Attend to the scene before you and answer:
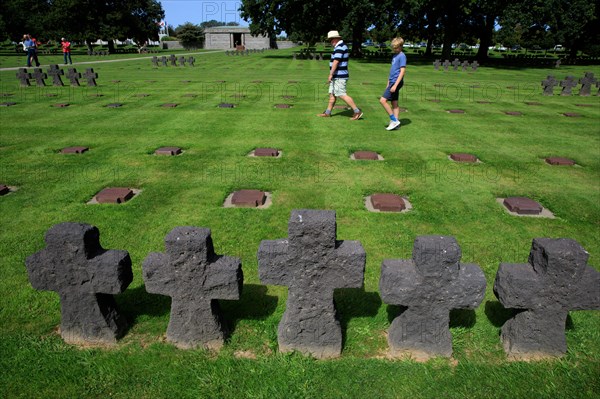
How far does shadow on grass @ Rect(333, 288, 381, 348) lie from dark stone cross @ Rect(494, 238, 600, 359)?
0.96 metres

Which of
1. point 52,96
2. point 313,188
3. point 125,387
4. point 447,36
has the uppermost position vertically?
point 447,36

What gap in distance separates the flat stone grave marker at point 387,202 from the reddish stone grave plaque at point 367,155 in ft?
6.18

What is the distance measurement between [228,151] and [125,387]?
551cm

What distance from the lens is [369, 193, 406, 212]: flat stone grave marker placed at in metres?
5.07

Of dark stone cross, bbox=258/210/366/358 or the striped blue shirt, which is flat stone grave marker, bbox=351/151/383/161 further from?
dark stone cross, bbox=258/210/366/358

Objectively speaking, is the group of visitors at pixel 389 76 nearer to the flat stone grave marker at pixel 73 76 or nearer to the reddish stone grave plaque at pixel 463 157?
the reddish stone grave plaque at pixel 463 157

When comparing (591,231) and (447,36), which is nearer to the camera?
(591,231)

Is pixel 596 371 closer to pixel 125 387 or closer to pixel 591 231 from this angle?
pixel 591 231

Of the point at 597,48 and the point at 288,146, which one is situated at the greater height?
the point at 597,48

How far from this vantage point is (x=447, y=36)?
37.3 m

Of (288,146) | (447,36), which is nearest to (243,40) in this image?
(447,36)

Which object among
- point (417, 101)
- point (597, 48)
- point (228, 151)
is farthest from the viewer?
point (597, 48)

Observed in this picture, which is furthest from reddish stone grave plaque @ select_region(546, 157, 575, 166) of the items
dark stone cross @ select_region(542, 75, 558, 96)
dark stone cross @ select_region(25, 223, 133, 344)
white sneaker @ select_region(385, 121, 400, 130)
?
dark stone cross @ select_region(542, 75, 558, 96)

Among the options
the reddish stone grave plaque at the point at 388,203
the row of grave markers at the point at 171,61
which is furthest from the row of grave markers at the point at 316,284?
the row of grave markers at the point at 171,61
